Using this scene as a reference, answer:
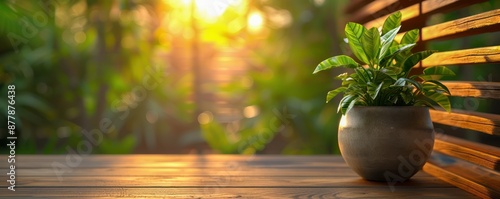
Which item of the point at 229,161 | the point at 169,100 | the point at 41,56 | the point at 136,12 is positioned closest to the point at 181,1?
the point at 136,12

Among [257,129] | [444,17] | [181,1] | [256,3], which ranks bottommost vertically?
[257,129]

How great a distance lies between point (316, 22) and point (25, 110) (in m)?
2.25

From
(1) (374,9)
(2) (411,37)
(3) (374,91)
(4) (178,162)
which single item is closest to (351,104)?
(3) (374,91)

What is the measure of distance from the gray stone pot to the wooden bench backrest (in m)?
0.13

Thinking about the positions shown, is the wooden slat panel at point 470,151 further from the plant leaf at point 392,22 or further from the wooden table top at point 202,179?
the plant leaf at point 392,22

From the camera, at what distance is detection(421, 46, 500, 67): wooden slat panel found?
59.0 inches

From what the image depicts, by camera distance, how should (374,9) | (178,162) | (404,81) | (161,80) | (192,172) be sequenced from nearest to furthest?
(404,81), (192,172), (178,162), (374,9), (161,80)

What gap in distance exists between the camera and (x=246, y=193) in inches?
63.7

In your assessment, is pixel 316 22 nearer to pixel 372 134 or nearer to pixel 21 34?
pixel 21 34

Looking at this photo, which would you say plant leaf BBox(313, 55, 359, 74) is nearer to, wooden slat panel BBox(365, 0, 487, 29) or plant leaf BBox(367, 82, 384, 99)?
plant leaf BBox(367, 82, 384, 99)

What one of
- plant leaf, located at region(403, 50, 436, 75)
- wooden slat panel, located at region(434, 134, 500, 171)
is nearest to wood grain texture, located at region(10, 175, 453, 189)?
wooden slat panel, located at region(434, 134, 500, 171)

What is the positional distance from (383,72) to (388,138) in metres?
0.18

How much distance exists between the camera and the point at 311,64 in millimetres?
4680

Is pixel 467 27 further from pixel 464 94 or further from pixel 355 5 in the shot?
pixel 355 5
